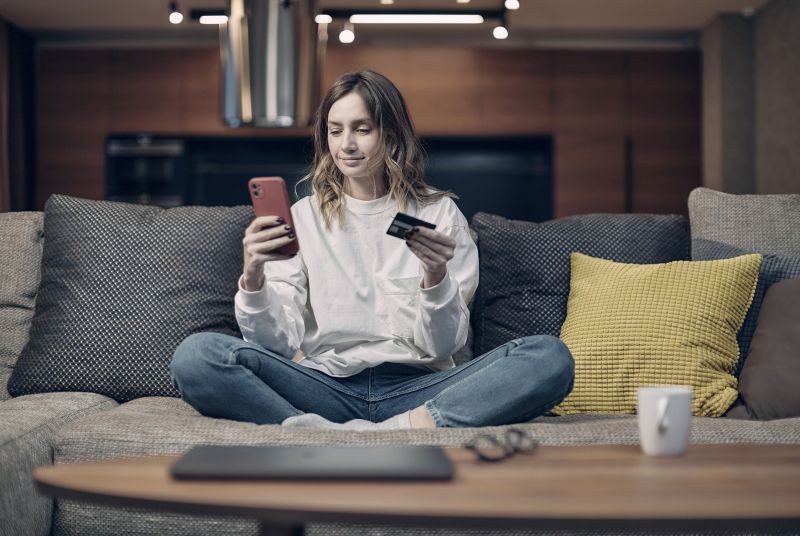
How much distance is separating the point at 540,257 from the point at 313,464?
1.26 metres

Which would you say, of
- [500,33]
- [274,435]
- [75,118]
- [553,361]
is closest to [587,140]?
[500,33]

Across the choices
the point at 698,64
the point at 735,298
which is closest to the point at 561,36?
the point at 698,64

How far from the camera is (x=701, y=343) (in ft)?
6.05

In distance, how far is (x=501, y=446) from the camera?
1.05m

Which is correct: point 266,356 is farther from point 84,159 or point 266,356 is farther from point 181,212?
point 84,159

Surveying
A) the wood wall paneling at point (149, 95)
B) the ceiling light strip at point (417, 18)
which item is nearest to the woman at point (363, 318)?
the ceiling light strip at point (417, 18)

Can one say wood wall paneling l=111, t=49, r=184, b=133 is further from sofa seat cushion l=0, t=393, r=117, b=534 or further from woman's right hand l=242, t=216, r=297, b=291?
woman's right hand l=242, t=216, r=297, b=291

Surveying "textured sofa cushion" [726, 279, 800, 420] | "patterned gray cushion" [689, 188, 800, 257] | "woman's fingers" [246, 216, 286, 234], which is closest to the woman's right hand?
"woman's fingers" [246, 216, 286, 234]

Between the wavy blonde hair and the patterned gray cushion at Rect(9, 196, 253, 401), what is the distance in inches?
10.1

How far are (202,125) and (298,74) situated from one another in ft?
7.05

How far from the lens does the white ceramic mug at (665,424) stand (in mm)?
1071

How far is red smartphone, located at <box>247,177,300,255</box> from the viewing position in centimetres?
146

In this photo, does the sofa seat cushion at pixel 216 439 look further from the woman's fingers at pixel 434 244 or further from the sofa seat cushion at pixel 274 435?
the woman's fingers at pixel 434 244

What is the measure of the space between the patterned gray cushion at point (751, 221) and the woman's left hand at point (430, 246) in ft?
3.01
